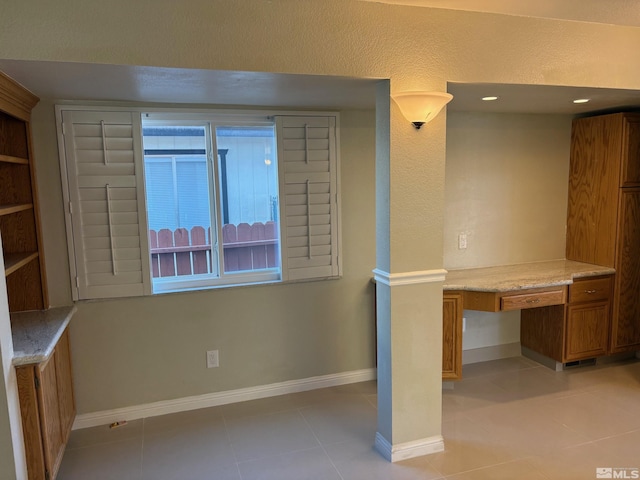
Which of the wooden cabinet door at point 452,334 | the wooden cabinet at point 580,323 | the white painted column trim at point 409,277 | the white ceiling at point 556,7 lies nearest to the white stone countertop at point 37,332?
the white painted column trim at point 409,277

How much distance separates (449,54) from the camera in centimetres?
236

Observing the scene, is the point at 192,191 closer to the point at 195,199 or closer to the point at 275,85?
the point at 195,199

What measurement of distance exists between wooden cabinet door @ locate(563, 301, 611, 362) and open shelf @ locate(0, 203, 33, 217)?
146 inches

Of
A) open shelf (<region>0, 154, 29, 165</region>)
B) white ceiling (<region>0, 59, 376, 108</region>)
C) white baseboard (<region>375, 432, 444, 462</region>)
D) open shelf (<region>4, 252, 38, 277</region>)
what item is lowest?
white baseboard (<region>375, 432, 444, 462</region>)

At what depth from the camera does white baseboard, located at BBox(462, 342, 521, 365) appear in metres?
3.91

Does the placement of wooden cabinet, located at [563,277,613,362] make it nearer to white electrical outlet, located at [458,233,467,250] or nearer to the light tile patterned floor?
the light tile patterned floor

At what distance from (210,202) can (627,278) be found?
3300mm

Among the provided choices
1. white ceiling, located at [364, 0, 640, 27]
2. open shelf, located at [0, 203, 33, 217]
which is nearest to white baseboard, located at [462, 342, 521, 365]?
white ceiling, located at [364, 0, 640, 27]

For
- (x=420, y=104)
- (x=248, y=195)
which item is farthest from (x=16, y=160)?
(x=420, y=104)

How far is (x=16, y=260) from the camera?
2.45 meters

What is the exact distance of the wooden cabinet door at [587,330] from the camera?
11.7ft

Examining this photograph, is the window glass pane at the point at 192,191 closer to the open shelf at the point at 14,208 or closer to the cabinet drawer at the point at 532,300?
the open shelf at the point at 14,208

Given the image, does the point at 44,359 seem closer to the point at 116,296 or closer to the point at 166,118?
the point at 116,296

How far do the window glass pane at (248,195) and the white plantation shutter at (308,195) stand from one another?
4.5 inches
